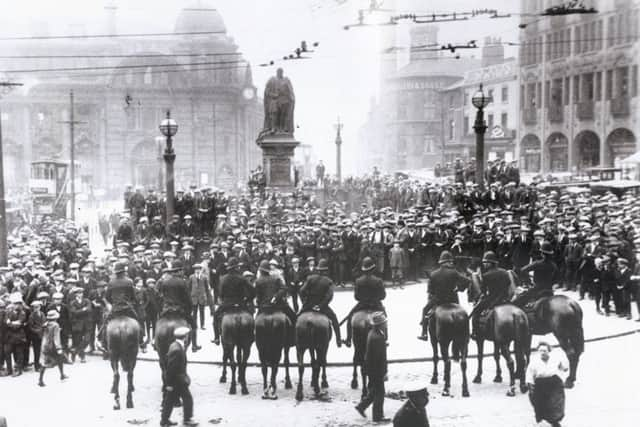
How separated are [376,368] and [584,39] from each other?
34.8 meters

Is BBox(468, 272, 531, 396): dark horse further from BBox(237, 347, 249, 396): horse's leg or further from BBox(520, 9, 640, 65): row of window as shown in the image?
BBox(520, 9, 640, 65): row of window

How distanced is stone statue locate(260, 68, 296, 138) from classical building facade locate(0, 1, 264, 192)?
29.6 meters

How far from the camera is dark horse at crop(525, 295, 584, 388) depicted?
11.7m

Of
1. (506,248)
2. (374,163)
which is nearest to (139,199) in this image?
(506,248)

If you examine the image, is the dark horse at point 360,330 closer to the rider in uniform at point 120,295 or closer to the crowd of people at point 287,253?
the crowd of people at point 287,253

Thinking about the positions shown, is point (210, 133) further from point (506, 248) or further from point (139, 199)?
point (506, 248)

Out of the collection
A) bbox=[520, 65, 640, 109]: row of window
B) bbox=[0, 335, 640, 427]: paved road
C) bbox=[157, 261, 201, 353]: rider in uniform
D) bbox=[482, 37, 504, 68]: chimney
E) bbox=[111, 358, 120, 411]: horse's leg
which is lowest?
bbox=[0, 335, 640, 427]: paved road

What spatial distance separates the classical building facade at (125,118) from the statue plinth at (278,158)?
29482mm

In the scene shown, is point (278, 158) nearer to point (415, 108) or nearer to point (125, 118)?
point (125, 118)

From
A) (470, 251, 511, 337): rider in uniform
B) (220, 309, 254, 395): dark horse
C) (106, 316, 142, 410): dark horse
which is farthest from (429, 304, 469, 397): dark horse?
(106, 316, 142, 410): dark horse

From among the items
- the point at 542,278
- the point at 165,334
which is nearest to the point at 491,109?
the point at 542,278

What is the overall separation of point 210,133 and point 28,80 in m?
15.3

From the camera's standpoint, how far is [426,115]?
8588 centimetres

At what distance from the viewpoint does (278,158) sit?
29.4 metres
